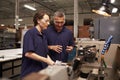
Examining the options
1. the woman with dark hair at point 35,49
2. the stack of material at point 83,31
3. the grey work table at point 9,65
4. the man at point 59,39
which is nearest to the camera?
the woman with dark hair at point 35,49

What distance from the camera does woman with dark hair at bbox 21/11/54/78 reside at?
1.65 metres

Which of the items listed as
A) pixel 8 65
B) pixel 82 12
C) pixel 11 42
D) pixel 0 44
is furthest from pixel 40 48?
pixel 82 12

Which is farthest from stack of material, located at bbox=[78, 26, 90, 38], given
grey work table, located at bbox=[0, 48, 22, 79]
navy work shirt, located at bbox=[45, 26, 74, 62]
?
navy work shirt, located at bbox=[45, 26, 74, 62]

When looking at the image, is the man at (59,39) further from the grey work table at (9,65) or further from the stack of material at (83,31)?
the stack of material at (83,31)

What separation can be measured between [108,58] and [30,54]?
2.07m

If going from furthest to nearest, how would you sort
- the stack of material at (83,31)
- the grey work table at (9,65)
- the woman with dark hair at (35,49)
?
the stack of material at (83,31)
the grey work table at (9,65)
the woman with dark hair at (35,49)

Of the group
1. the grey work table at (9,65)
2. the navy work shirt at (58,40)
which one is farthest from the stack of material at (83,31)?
the navy work shirt at (58,40)

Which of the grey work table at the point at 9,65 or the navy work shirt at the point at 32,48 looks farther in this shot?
the grey work table at the point at 9,65

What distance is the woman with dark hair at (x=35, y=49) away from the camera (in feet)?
5.42

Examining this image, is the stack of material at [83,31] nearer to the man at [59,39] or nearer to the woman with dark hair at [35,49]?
the man at [59,39]

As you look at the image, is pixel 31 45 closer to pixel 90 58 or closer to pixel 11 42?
pixel 90 58

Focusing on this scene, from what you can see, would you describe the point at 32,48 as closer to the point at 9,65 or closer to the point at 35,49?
the point at 35,49

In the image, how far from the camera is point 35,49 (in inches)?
67.9

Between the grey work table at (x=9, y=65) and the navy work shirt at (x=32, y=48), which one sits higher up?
the navy work shirt at (x=32, y=48)
